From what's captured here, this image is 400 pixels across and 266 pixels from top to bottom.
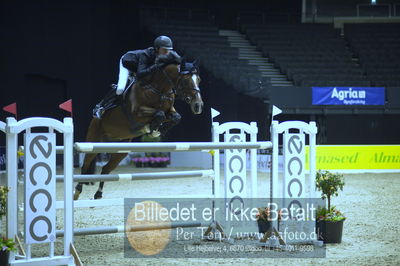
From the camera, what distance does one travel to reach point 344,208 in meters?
7.08

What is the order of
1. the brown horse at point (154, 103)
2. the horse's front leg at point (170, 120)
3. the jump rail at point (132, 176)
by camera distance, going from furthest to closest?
1. the horse's front leg at point (170, 120)
2. the brown horse at point (154, 103)
3. the jump rail at point (132, 176)

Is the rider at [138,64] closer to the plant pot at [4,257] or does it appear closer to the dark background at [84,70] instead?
the plant pot at [4,257]

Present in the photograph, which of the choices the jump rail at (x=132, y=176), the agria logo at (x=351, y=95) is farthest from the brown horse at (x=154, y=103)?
the agria logo at (x=351, y=95)

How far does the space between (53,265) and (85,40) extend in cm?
1183

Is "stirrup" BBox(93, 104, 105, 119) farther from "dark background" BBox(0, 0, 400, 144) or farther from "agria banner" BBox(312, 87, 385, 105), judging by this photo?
"agria banner" BBox(312, 87, 385, 105)

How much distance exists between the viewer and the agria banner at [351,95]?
14.6 metres

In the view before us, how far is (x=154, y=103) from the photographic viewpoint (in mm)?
5598

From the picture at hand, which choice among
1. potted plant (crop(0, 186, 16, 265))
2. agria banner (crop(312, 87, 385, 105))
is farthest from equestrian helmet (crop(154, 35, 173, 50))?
agria banner (crop(312, 87, 385, 105))

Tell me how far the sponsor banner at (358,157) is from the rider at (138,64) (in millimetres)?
7221

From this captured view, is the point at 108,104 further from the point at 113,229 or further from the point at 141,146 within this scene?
the point at 141,146

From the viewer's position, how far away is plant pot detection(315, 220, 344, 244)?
15.4 feet

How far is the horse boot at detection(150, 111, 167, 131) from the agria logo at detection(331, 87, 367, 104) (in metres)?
10.1

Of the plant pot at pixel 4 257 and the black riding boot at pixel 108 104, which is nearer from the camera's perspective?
the plant pot at pixel 4 257

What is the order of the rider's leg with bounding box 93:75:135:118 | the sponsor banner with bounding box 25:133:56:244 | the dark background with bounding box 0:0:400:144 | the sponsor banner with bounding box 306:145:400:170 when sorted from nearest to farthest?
1. the sponsor banner with bounding box 25:133:56:244
2. the rider's leg with bounding box 93:75:135:118
3. the sponsor banner with bounding box 306:145:400:170
4. the dark background with bounding box 0:0:400:144
